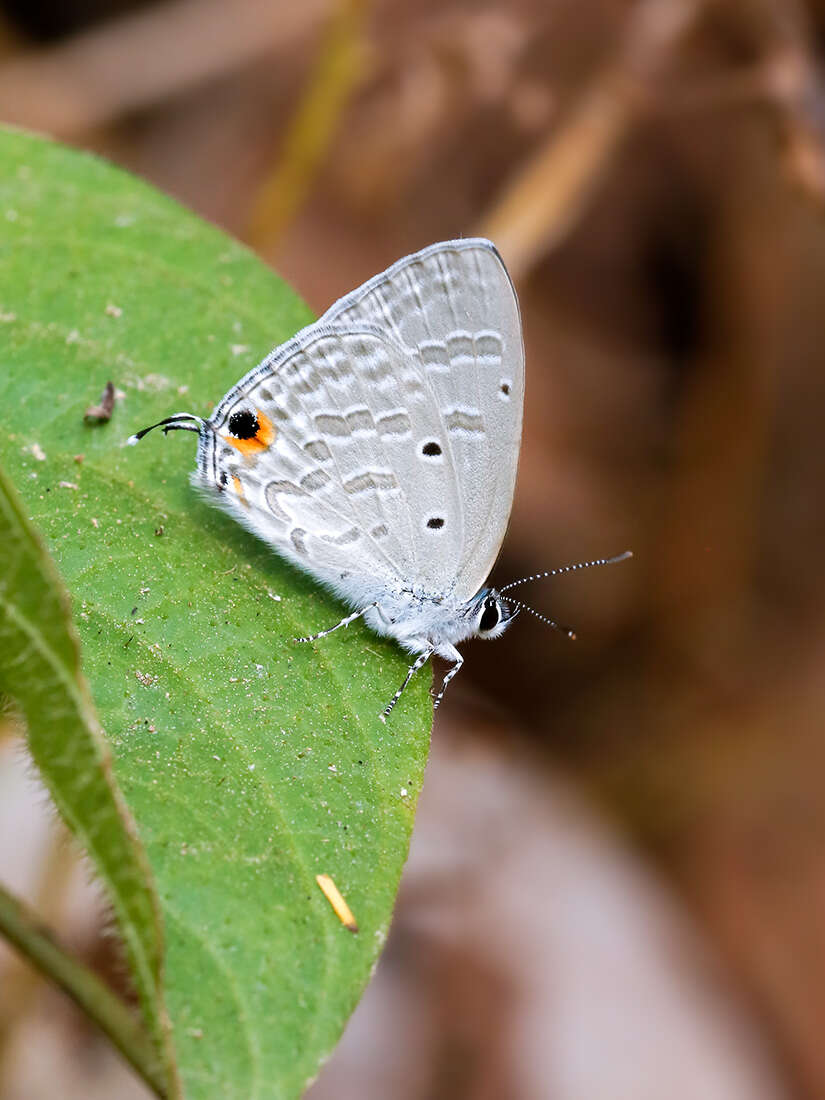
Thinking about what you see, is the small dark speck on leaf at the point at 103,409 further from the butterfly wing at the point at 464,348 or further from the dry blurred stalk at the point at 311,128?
the dry blurred stalk at the point at 311,128

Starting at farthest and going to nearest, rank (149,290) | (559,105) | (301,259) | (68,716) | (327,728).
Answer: (301,259)
(559,105)
(149,290)
(327,728)
(68,716)

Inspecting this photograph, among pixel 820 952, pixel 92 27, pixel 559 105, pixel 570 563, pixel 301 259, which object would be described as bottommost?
pixel 820 952

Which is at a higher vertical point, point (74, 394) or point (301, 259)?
point (74, 394)

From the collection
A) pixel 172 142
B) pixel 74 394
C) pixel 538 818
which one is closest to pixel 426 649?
pixel 74 394

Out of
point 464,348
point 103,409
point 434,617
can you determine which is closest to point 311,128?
point 464,348

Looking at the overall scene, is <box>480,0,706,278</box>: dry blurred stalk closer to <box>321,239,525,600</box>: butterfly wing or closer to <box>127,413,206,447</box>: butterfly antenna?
<box>321,239,525,600</box>: butterfly wing

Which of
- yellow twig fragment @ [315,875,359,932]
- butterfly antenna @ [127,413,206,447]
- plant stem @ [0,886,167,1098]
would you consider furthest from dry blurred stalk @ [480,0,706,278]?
plant stem @ [0,886,167,1098]

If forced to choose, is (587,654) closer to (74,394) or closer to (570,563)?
(570,563)
